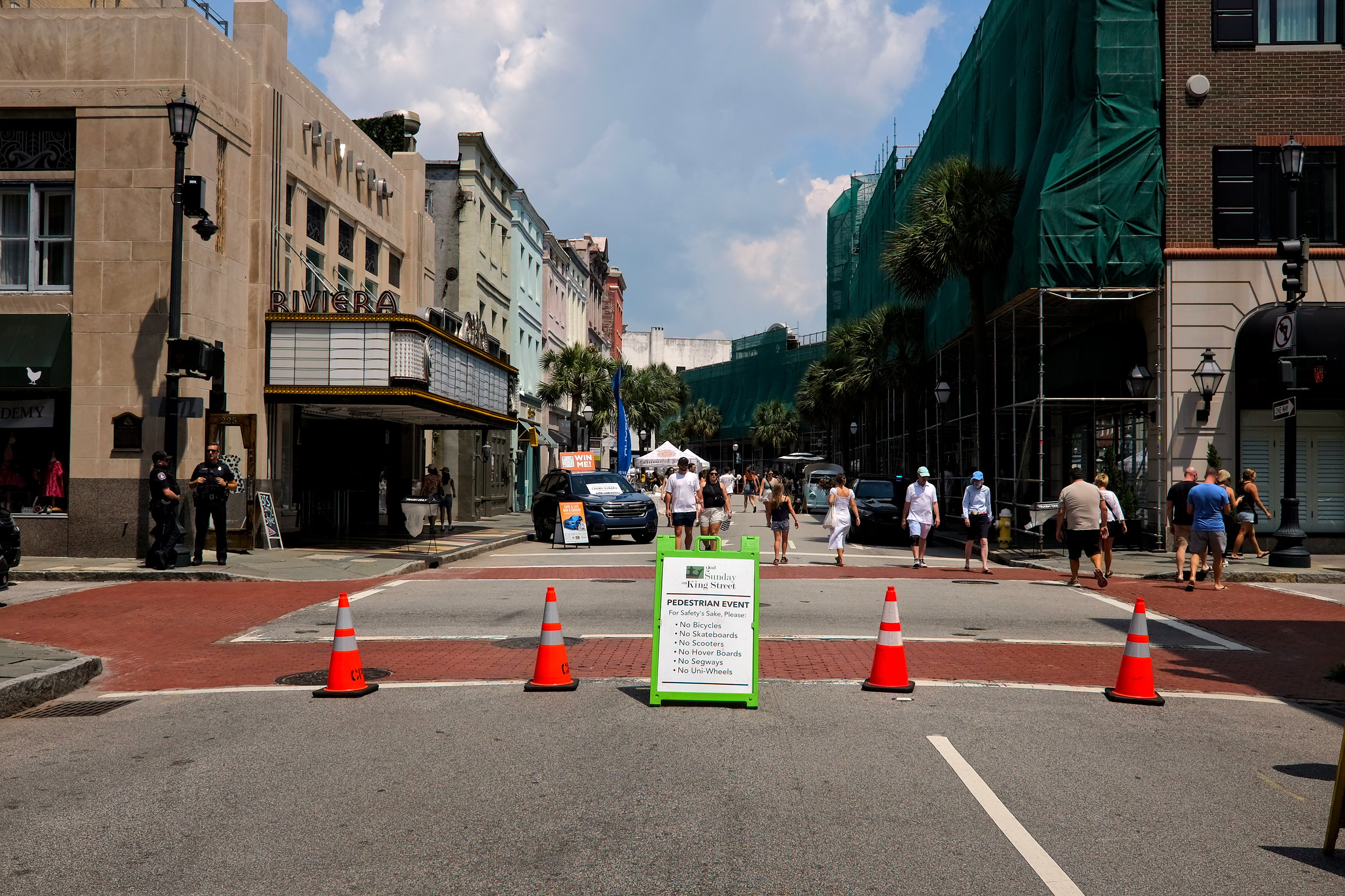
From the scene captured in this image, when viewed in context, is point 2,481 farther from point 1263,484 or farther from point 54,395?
point 1263,484

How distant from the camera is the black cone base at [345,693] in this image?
26.0ft

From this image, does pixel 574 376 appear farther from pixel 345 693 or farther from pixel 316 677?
pixel 345 693

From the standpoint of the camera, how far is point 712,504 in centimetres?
1945

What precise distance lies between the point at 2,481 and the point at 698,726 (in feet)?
53.3

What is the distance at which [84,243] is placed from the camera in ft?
61.7

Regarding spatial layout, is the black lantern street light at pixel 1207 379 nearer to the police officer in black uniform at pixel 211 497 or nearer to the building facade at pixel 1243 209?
the building facade at pixel 1243 209

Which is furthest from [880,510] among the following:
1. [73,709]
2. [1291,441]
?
[73,709]

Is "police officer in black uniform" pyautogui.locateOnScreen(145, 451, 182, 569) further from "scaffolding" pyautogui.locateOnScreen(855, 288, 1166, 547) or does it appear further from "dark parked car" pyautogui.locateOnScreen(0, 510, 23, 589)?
"scaffolding" pyautogui.locateOnScreen(855, 288, 1166, 547)

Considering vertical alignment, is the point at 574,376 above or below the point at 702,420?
below

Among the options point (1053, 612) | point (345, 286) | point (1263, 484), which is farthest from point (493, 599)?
point (1263, 484)

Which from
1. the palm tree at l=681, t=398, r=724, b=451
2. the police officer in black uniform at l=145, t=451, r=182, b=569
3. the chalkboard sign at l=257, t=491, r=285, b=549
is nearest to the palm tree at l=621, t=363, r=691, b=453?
the palm tree at l=681, t=398, r=724, b=451

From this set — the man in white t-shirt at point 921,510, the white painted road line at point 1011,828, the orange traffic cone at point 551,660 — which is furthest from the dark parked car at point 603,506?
the white painted road line at point 1011,828

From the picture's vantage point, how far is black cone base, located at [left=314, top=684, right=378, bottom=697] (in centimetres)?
794

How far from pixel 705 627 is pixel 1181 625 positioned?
741 centimetres
